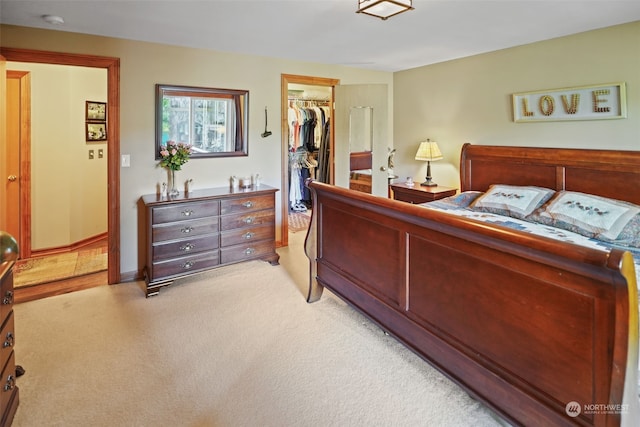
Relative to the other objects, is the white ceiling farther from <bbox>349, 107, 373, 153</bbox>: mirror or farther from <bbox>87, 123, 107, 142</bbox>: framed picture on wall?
<bbox>87, 123, 107, 142</bbox>: framed picture on wall

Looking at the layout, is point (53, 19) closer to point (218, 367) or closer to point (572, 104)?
point (218, 367)

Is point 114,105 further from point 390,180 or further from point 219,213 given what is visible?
point 390,180

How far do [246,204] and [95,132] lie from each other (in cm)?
264

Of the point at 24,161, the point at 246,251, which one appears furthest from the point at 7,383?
the point at 24,161

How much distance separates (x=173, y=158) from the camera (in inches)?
142

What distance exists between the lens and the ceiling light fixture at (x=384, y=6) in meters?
2.17

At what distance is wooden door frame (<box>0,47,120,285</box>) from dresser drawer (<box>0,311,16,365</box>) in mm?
1745

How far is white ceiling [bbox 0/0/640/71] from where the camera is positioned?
2.60 m

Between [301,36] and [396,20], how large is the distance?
3.02ft

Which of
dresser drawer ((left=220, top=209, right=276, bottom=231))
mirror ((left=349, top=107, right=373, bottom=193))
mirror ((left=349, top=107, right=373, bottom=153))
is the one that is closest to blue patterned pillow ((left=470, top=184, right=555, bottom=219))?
mirror ((left=349, top=107, right=373, bottom=193))

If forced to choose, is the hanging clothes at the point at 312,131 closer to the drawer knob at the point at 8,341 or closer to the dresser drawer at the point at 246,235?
the dresser drawer at the point at 246,235

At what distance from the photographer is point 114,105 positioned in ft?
11.2

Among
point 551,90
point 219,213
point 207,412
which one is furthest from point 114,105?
point 551,90

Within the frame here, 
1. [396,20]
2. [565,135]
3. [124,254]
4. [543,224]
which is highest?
[396,20]
